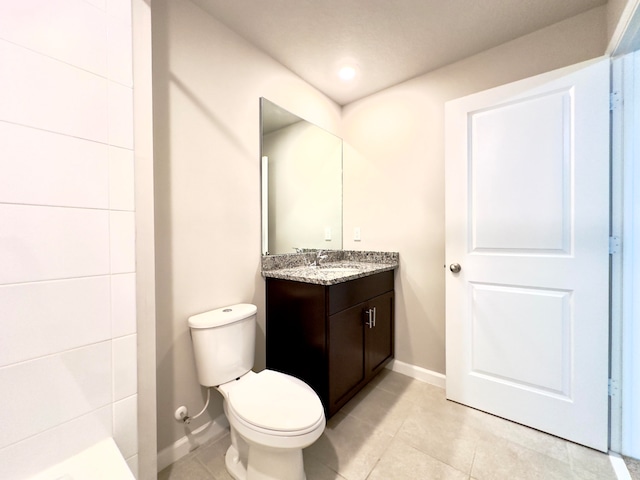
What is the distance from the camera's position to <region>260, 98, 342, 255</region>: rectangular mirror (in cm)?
177

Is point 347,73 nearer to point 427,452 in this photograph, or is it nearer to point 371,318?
point 371,318

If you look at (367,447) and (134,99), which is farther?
(367,447)

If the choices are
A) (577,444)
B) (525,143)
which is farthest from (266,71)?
(577,444)

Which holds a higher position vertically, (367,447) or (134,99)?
(134,99)

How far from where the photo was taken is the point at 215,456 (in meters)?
1.32

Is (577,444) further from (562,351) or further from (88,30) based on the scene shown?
(88,30)

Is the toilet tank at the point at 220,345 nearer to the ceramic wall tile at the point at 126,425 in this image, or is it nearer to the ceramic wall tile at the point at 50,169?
the ceramic wall tile at the point at 126,425

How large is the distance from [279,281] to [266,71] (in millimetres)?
1393

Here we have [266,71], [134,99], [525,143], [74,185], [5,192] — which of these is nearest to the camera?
[5,192]

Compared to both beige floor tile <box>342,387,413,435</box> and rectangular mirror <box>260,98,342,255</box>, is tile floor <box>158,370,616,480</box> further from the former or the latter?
rectangular mirror <box>260,98,342,255</box>

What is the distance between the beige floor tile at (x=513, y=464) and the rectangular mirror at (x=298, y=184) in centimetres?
156

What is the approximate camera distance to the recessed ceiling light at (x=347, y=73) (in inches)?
Answer: 74.2

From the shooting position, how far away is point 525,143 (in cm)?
147

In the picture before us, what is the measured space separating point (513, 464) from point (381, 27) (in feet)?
7.84
